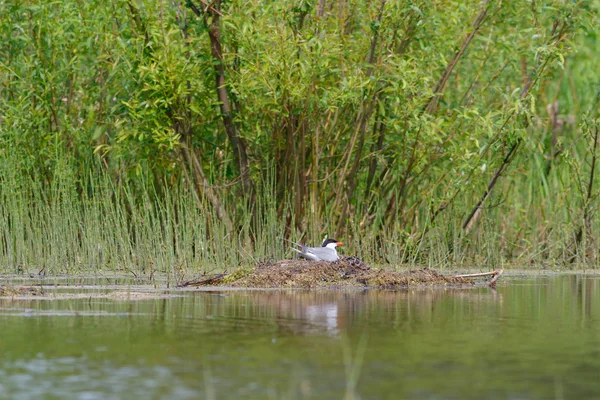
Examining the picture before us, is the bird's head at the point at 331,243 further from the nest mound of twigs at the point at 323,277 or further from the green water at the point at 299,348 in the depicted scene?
the green water at the point at 299,348

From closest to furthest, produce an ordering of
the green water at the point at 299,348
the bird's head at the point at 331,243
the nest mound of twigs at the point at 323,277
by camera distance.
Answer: the green water at the point at 299,348 → the nest mound of twigs at the point at 323,277 → the bird's head at the point at 331,243

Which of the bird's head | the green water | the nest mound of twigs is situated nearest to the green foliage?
the bird's head

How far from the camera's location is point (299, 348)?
6160 millimetres

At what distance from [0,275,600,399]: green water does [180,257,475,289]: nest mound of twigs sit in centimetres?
98

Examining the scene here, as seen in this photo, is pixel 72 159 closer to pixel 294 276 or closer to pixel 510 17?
pixel 294 276

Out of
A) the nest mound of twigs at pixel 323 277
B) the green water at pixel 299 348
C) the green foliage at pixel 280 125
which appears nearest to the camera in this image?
the green water at pixel 299 348

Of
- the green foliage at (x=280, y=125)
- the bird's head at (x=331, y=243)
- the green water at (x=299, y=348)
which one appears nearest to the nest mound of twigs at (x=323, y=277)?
the bird's head at (x=331, y=243)

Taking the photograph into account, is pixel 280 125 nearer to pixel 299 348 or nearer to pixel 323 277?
pixel 323 277

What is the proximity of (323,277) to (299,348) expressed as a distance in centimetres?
437

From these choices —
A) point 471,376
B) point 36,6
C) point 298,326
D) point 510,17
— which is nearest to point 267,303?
point 298,326

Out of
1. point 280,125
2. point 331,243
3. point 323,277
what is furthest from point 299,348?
point 280,125

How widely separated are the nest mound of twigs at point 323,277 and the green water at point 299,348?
980 millimetres

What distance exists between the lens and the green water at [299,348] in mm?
5008

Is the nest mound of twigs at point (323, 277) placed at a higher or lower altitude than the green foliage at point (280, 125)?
lower
